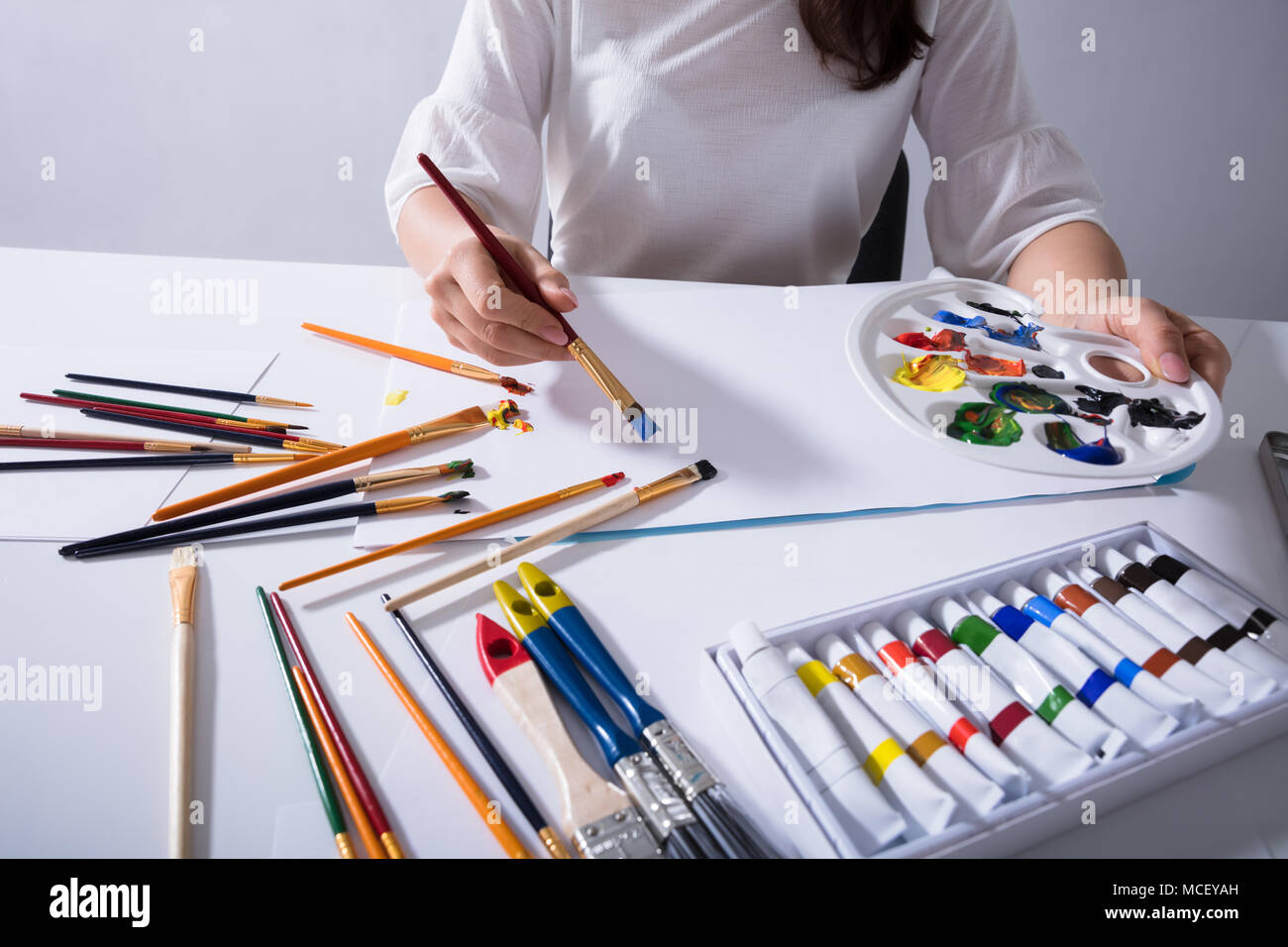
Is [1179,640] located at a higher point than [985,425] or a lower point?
lower

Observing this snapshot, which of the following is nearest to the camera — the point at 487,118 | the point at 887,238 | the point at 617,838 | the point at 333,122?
the point at 617,838

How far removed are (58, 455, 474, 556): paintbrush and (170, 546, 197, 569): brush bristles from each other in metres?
0.01

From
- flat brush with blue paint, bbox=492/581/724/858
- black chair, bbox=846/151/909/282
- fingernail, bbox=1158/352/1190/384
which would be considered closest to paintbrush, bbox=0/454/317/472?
flat brush with blue paint, bbox=492/581/724/858

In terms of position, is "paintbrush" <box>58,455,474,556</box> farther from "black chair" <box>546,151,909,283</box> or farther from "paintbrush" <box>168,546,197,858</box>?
"black chair" <box>546,151,909,283</box>

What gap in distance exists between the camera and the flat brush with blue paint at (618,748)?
0.32 metres

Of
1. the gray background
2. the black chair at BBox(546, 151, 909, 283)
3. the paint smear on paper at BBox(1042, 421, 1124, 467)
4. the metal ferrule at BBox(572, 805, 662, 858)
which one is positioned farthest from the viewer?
the gray background

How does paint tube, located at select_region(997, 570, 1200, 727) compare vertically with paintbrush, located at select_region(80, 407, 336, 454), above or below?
below

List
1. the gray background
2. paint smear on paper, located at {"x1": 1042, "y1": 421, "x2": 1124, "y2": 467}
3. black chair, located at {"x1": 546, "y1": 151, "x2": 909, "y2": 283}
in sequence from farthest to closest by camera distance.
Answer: the gray background < black chair, located at {"x1": 546, "y1": 151, "x2": 909, "y2": 283} < paint smear on paper, located at {"x1": 1042, "y1": 421, "x2": 1124, "y2": 467}

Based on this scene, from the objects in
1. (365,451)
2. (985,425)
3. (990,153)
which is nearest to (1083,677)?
(985,425)

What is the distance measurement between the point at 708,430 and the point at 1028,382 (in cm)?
26

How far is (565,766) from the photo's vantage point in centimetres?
35

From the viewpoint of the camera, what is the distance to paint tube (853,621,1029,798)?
1.11ft

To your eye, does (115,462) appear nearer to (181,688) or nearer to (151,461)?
(151,461)
